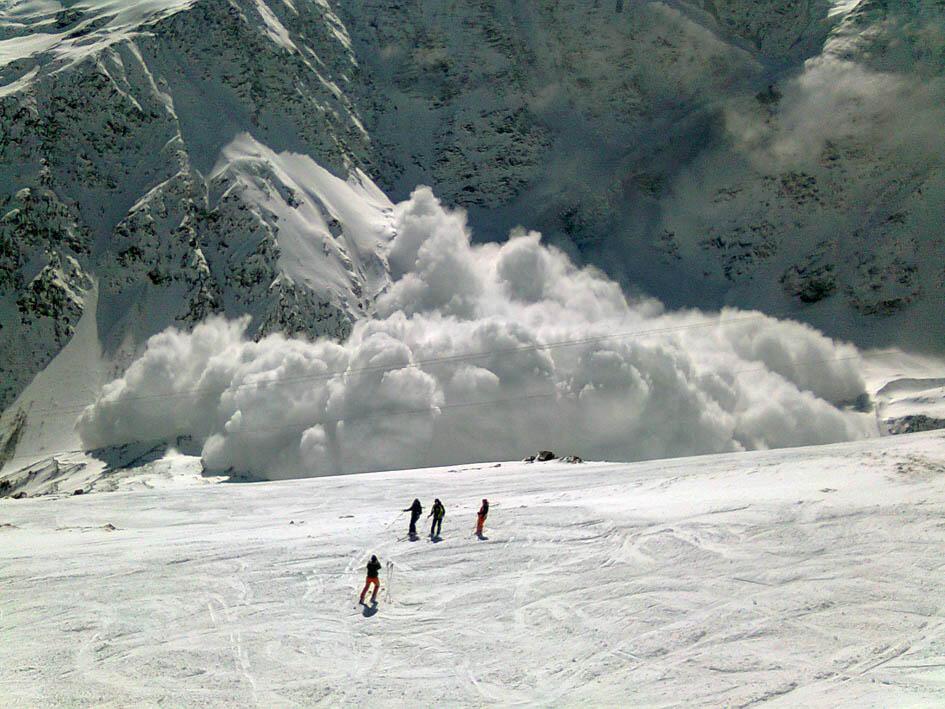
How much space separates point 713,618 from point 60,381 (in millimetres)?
92805

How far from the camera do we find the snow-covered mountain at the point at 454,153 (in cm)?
10275

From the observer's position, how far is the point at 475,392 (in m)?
89.4

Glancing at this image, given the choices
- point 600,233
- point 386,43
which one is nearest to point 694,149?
point 600,233

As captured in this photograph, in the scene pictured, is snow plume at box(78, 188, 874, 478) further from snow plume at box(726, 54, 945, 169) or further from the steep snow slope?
snow plume at box(726, 54, 945, 169)

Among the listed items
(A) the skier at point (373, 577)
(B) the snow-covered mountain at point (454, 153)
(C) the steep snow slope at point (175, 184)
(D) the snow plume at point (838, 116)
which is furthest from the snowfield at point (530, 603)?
(D) the snow plume at point (838, 116)

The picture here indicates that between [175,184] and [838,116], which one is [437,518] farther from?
[838,116]

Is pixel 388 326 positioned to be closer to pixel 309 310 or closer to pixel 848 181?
pixel 309 310

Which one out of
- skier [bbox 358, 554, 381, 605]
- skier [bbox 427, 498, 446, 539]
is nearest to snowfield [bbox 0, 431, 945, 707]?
skier [bbox 358, 554, 381, 605]

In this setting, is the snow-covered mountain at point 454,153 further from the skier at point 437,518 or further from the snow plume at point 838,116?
the skier at point 437,518

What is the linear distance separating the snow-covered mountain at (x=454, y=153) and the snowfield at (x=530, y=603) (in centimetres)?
6933

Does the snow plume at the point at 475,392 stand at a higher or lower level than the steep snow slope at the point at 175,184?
lower

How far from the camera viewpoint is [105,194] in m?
110

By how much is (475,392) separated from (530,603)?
6521 centimetres

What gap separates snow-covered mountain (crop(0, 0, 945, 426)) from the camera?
337ft
